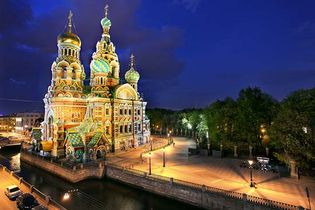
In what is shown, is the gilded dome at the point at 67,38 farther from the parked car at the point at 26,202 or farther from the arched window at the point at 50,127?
the parked car at the point at 26,202

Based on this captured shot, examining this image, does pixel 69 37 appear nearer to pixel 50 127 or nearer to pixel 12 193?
pixel 50 127

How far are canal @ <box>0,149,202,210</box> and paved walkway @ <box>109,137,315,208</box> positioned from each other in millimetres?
3894

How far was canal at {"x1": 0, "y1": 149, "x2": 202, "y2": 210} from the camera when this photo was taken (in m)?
21.9

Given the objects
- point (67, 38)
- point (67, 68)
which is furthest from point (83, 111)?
point (67, 38)

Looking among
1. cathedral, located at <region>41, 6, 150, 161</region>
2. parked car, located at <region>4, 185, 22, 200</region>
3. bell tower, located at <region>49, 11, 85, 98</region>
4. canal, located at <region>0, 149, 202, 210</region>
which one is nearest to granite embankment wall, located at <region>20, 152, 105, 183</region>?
canal, located at <region>0, 149, 202, 210</region>

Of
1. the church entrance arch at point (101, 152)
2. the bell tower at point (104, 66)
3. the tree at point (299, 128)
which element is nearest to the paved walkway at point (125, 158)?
the church entrance arch at point (101, 152)

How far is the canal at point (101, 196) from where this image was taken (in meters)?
21.9

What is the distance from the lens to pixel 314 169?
2497 centimetres

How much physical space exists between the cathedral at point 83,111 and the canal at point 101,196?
6.66 metres

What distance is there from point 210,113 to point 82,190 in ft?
93.2

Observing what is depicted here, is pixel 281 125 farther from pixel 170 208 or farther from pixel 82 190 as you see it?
pixel 82 190

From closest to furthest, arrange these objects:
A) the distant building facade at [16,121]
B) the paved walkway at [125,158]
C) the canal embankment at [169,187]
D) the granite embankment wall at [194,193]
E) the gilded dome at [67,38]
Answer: the granite embankment wall at [194,193]
the canal embankment at [169,187]
the paved walkway at [125,158]
the gilded dome at [67,38]
the distant building facade at [16,121]

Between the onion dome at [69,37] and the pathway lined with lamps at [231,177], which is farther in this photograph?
the onion dome at [69,37]

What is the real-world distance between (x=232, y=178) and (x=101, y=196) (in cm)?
1579
